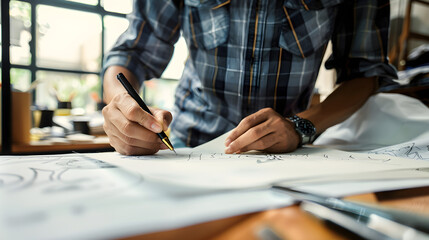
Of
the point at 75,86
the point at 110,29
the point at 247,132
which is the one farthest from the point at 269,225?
the point at 110,29

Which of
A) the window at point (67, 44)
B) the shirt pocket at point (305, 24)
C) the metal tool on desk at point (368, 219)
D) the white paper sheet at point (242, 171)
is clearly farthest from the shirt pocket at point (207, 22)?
the window at point (67, 44)

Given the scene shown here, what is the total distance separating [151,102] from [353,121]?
1.94 meters

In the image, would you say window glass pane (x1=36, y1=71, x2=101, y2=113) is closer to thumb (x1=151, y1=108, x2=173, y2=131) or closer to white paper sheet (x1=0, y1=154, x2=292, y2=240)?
thumb (x1=151, y1=108, x2=173, y2=131)

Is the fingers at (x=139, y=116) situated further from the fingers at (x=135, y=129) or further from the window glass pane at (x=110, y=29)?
the window glass pane at (x=110, y=29)

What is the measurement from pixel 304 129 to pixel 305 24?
292 mm

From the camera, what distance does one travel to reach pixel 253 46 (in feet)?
1.99

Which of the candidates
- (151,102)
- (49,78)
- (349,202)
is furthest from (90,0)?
(349,202)

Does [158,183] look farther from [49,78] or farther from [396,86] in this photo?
[49,78]

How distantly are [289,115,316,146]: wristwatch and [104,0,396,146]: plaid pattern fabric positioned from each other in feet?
0.57

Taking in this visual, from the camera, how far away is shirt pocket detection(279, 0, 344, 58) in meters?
0.60

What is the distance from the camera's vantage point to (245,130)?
42cm

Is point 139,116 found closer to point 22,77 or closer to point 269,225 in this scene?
point 269,225

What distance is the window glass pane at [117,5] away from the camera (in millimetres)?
2303

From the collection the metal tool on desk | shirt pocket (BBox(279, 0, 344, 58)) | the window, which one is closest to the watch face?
shirt pocket (BBox(279, 0, 344, 58))
